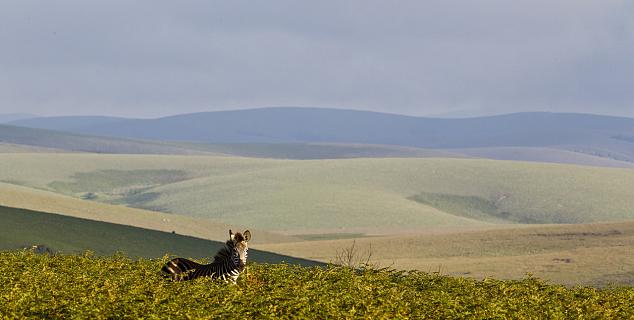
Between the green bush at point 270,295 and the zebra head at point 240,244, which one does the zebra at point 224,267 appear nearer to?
the zebra head at point 240,244

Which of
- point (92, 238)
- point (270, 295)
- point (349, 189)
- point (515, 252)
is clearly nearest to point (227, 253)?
point (270, 295)

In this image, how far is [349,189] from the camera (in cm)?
10369

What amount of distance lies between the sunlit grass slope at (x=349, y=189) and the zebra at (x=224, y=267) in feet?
201

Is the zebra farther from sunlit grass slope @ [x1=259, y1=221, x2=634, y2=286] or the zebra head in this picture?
sunlit grass slope @ [x1=259, y1=221, x2=634, y2=286]

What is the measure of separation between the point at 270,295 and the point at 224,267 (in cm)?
296

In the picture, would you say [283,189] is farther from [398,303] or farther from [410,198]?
[398,303]

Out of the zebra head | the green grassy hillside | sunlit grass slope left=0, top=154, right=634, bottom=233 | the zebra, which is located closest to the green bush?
the zebra

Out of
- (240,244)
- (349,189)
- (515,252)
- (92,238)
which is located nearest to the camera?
(240,244)

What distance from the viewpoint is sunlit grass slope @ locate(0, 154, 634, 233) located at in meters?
90.0

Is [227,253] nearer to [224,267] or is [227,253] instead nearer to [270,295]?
[224,267]

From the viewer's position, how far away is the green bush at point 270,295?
14.1 metres

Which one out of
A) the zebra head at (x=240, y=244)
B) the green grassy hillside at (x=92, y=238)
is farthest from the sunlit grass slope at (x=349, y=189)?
the zebra head at (x=240, y=244)

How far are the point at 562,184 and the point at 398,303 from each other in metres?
96.0

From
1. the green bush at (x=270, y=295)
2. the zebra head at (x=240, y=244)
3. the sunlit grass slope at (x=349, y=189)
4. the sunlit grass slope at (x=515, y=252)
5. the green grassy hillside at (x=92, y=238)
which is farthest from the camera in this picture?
the sunlit grass slope at (x=349, y=189)
